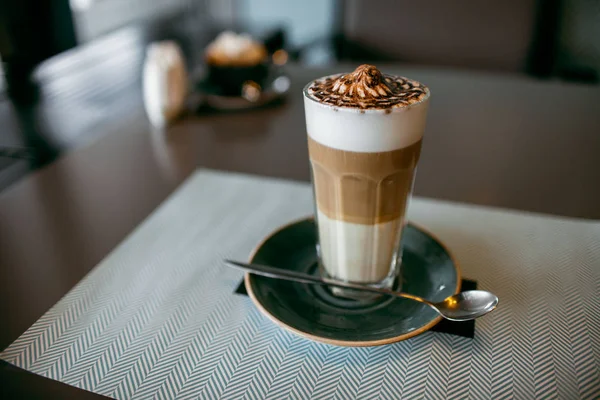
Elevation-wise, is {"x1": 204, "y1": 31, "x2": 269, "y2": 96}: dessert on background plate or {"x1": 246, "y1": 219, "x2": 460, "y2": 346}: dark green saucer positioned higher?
{"x1": 204, "y1": 31, "x2": 269, "y2": 96}: dessert on background plate

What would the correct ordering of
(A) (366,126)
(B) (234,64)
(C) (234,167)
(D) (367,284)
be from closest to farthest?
(A) (366,126), (D) (367,284), (C) (234,167), (B) (234,64)

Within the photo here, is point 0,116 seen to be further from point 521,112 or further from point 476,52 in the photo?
point 476,52

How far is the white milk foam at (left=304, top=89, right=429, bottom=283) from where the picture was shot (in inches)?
16.5

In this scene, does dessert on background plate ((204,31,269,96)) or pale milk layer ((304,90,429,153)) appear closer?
pale milk layer ((304,90,429,153))

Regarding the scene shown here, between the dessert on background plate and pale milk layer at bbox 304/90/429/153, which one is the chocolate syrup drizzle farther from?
the dessert on background plate

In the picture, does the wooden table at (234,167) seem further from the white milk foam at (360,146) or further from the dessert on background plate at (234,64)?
the white milk foam at (360,146)

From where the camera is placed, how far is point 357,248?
508mm

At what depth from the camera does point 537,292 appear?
19.3 inches

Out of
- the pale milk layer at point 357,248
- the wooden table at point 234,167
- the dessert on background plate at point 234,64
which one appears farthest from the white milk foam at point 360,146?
the dessert on background plate at point 234,64

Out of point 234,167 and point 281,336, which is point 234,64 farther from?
point 281,336

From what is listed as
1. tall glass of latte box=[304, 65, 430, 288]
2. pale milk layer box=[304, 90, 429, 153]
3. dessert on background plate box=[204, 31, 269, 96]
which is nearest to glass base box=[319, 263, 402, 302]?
tall glass of latte box=[304, 65, 430, 288]

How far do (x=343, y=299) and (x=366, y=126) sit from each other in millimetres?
179

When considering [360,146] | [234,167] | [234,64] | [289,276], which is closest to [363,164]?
[360,146]

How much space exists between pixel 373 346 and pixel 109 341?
9.3 inches
